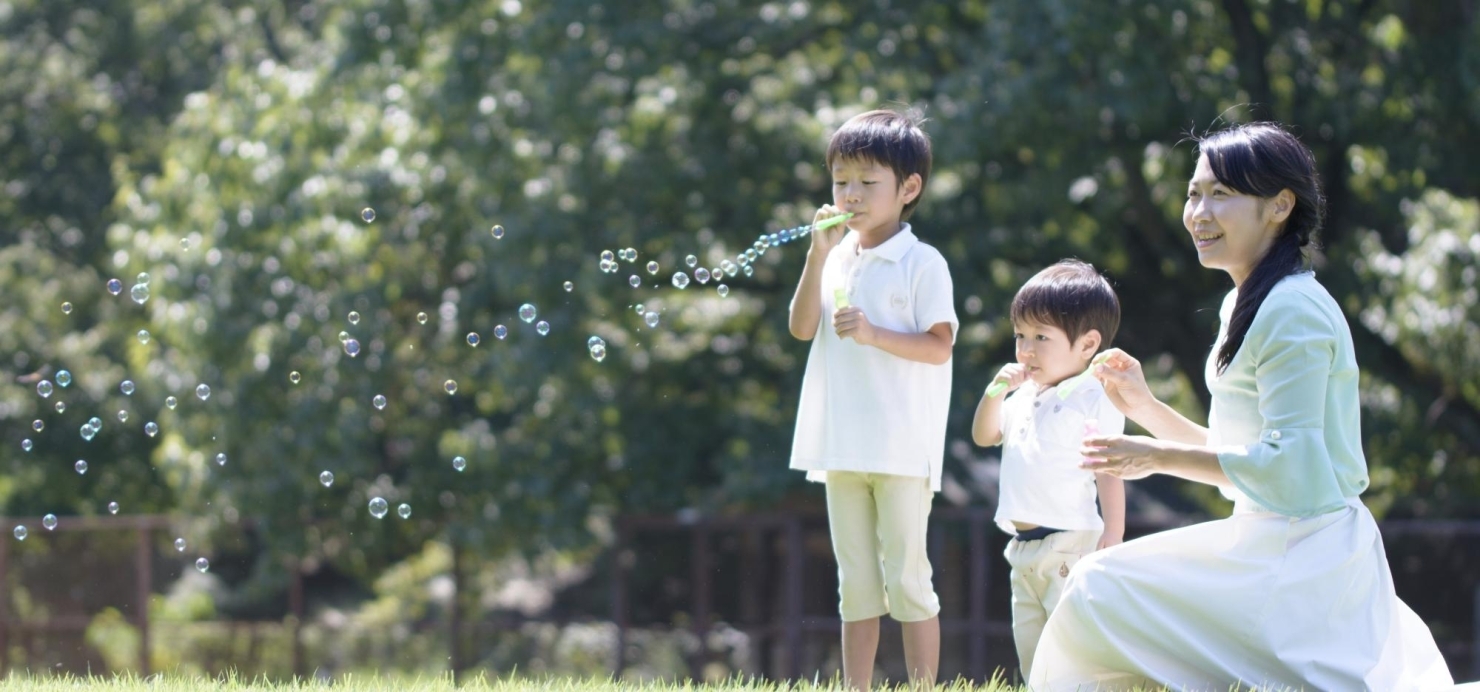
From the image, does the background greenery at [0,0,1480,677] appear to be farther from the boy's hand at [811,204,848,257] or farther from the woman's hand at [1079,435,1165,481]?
the woman's hand at [1079,435,1165,481]

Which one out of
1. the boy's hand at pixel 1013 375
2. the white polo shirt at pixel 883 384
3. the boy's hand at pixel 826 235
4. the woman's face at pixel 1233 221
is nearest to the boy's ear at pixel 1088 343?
the boy's hand at pixel 1013 375

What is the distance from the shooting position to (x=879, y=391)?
4.42 metres

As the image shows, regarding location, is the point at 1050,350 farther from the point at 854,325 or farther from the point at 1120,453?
the point at 1120,453

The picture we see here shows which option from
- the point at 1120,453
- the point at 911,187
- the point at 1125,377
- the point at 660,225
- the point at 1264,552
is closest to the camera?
the point at 1120,453

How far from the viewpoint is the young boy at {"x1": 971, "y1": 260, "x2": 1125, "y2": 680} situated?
14.0 ft

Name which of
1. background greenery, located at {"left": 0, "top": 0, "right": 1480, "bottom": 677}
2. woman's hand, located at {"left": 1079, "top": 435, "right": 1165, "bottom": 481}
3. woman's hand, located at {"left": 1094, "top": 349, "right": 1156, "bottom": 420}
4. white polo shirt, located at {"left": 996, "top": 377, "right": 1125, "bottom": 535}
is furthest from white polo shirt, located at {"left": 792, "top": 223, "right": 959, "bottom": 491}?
background greenery, located at {"left": 0, "top": 0, "right": 1480, "bottom": 677}

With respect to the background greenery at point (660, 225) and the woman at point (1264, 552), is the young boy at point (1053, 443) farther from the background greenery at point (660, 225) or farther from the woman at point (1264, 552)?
the background greenery at point (660, 225)

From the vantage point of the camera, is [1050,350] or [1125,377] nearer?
[1125,377]

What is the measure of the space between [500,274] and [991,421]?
679 centimetres

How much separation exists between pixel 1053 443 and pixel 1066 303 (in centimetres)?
35

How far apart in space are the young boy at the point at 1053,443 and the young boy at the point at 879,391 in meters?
0.20

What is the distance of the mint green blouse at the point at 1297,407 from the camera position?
3609 millimetres

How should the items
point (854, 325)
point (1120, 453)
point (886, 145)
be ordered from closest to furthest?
1. point (1120, 453)
2. point (854, 325)
3. point (886, 145)

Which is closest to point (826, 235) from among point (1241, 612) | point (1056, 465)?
point (1056, 465)
